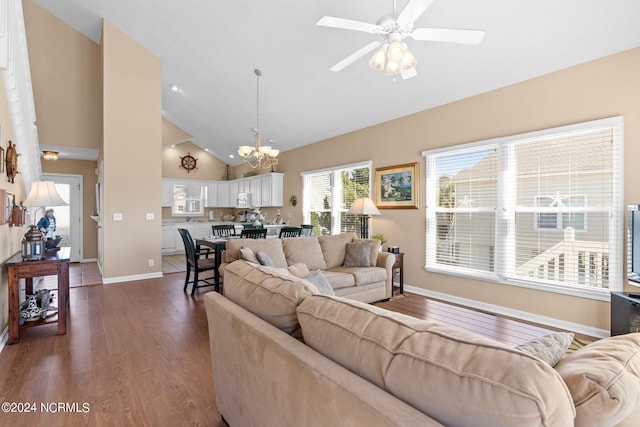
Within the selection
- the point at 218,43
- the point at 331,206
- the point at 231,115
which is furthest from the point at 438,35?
the point at 231,115

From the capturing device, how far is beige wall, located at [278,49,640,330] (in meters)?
3.13

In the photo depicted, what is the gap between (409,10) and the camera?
219cm

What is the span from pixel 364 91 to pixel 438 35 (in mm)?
2454

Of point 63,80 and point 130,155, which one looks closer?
point 130,155

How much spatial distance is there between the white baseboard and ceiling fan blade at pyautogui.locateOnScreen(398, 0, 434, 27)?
3491 millimetres

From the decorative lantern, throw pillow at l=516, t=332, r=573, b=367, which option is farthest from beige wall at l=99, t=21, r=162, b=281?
throw pillow at l=516, t=332, r=573, b=367

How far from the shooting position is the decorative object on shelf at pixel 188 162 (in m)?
9.59

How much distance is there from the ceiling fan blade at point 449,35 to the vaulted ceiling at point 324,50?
3.22 ft

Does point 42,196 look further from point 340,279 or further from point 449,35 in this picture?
point 449,35

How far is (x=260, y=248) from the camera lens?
392 centimetres

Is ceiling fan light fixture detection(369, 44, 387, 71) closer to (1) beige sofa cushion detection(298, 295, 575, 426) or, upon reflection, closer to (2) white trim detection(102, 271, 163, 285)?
(1) beige sofa cushion detection(298, 295, 575, 426)

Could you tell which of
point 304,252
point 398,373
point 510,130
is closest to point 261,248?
point 304,252

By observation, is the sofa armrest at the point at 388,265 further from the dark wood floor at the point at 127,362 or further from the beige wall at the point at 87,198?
the beige wall at the point at 87,198

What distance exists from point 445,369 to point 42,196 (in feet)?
14.9
